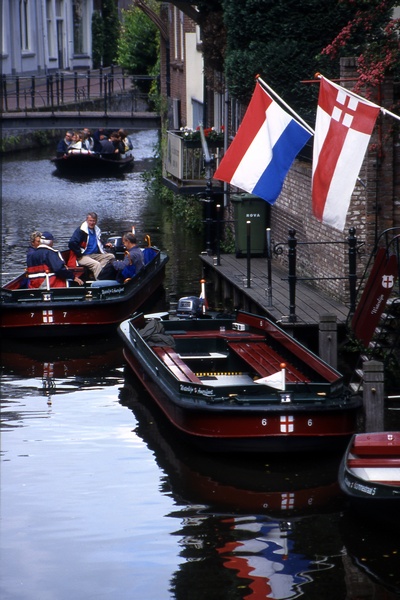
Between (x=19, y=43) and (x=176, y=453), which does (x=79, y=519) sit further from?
(x=19, y=43)

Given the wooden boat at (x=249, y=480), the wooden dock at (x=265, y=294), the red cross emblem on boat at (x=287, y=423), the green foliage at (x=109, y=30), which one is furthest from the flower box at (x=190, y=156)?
the green foliage at (x=109, y=30)

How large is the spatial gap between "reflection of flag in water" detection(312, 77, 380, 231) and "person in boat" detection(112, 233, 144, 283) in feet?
22.8

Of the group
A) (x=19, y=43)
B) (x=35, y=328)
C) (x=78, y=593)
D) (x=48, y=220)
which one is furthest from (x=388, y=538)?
(x=19, y=43)

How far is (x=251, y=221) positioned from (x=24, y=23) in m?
40.2

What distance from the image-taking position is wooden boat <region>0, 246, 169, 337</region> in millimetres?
18828

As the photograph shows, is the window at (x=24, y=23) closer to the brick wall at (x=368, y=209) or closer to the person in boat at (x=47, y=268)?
the person in boat at (x=47, y=268)

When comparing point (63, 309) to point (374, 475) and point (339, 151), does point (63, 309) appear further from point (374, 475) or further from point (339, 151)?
point (374, 475)

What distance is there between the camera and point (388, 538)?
10930 mm

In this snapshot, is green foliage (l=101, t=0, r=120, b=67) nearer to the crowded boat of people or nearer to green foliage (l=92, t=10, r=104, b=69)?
green foliage (l=92, t=10, r=104, b=69)

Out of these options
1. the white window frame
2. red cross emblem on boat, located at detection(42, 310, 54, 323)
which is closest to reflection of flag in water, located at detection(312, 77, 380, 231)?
red cross emblem on boat, located at detection(42, 310, 54, 323)

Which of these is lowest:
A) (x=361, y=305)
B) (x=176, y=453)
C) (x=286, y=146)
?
(x=176, y=453)

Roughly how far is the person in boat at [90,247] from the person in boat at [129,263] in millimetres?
564

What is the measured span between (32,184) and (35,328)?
23330 mm

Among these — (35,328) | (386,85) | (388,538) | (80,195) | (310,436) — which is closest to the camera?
(388,538)
